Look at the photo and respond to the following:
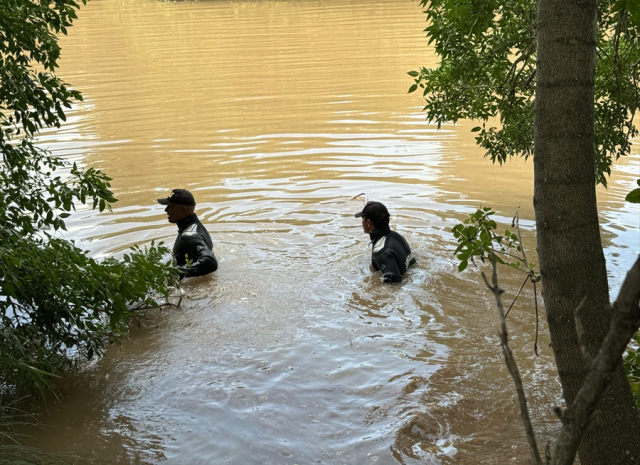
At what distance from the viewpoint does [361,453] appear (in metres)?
5.07

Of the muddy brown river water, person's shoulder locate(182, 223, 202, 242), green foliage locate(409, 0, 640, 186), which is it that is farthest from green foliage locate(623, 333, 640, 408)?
person's shoulder locate(182, 223, 202, 242)

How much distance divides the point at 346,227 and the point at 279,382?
446 centimetres

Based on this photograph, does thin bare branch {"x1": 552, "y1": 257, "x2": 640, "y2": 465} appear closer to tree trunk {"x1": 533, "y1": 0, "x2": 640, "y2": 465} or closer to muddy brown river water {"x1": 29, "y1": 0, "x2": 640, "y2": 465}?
tree trunk {"x1": 533, "y1": 0, "x2": 640, "y2": 465}

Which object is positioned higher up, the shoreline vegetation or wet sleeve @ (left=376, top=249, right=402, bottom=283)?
the shoreline vegetation

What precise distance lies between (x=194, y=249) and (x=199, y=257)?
153 mm

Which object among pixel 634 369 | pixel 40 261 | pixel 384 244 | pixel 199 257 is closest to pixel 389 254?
pixel 384 244

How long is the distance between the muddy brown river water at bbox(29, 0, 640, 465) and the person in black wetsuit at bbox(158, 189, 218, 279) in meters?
0.25

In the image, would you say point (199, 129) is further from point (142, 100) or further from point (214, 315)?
point (214, 315)

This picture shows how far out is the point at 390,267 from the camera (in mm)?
8211

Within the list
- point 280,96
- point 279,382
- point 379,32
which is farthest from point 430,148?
point 379,32

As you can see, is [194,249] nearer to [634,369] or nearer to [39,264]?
[39,264]

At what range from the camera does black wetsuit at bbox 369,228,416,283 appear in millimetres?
8195

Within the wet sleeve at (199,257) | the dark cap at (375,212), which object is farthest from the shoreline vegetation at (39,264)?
the dark cap at (375,212)

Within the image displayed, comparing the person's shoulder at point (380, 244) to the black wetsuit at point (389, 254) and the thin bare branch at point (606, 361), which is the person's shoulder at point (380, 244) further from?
the thin bare branch at point (606, 361)
